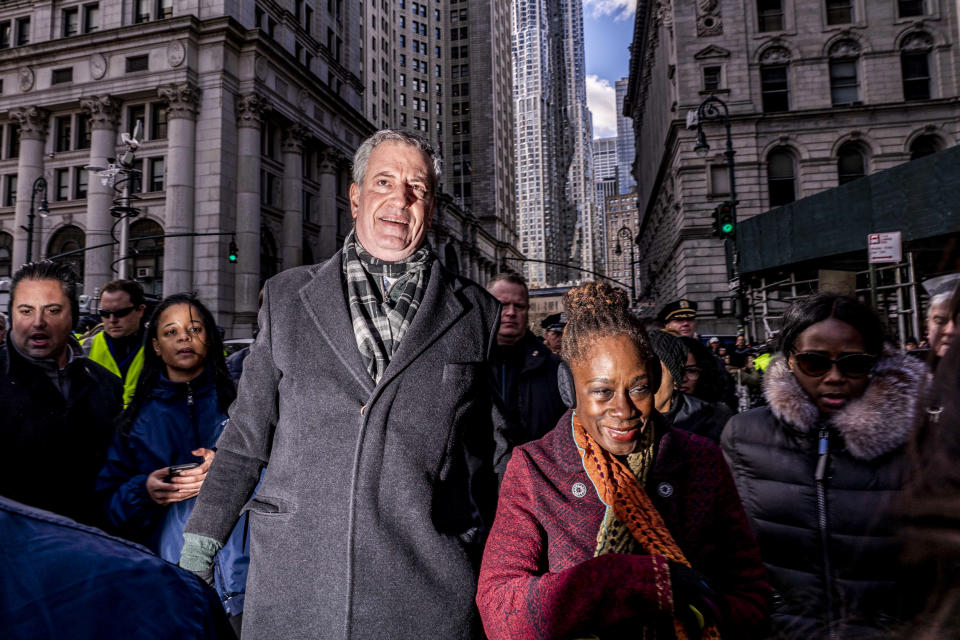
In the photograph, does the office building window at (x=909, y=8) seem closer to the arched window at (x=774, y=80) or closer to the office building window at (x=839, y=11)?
the office building window at (x=839, y=11)

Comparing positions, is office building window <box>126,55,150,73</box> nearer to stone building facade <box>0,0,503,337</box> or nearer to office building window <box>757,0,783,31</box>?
stone building facade <box>0,0,503,337</box>

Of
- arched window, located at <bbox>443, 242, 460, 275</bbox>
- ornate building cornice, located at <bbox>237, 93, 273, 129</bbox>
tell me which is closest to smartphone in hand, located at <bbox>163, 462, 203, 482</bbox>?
ornate building cornice, located at <bbox>237, 93, 273, 129</bbox>

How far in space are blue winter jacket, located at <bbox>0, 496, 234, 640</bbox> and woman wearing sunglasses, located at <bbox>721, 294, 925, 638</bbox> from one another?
2239 millimetres

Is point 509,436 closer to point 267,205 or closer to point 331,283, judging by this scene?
point 331,283

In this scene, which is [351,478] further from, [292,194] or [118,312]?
[292,194]

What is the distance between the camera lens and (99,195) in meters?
33.9

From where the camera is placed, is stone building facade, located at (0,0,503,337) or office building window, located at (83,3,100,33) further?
office building window, located at (83,3,100,33)

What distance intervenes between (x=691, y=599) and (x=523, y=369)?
3416mm

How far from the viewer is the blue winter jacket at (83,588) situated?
0.72m

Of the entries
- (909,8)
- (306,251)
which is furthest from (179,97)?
(909,8)

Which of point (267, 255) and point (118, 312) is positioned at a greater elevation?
point (267, 255)

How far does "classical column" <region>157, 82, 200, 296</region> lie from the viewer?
3216cm

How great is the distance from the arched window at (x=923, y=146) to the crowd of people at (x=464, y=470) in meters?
32.5

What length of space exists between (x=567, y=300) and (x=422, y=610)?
1.43m
